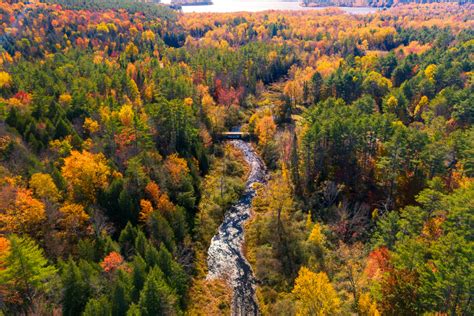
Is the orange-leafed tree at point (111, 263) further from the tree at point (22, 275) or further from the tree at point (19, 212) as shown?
the tree at point (19, 212)

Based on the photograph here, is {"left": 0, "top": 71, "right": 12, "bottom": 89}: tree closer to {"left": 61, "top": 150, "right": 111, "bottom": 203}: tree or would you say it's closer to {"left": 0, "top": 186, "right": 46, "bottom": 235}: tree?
{"left": 61, "top": 150, "right": 111, "bottom": 203}: tree

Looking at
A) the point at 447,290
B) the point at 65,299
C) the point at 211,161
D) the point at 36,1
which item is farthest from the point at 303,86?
the point at 36,1

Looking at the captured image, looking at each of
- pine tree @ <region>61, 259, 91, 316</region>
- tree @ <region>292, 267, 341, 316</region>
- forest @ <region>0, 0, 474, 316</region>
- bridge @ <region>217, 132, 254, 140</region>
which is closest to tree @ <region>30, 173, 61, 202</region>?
forest @ <region>0, 0, 474, 316</region>

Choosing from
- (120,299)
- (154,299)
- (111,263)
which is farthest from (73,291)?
(154,299)

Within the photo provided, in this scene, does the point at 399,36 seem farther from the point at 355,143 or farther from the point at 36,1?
the point at 36,1

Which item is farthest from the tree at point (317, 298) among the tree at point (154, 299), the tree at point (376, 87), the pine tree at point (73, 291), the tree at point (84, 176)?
the tree at point (376, 87)

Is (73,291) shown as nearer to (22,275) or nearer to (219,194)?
(22,275)
